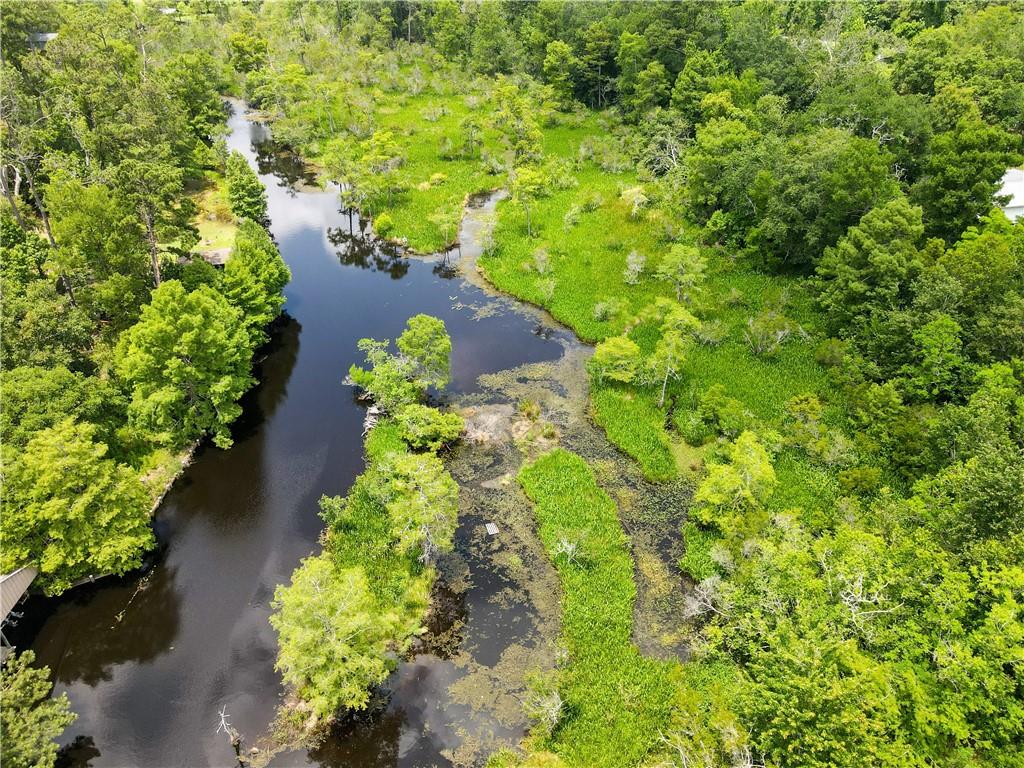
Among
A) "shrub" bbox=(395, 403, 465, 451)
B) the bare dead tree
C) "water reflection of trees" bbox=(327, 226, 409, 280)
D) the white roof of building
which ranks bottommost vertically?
"water reflection of trees" bbox=(327, 226, 409, 280)

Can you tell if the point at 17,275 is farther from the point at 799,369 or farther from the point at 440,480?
the point at 799,369

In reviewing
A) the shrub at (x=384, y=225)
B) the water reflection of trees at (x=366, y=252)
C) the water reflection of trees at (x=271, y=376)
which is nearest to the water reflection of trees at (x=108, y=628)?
the water reflection of trees at (x=271, y=376)

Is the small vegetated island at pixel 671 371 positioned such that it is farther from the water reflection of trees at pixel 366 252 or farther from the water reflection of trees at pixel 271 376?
the water reflection of trees at pixel 366 252

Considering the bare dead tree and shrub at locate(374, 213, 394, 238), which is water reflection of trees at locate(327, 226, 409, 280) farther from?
the bare dead tree

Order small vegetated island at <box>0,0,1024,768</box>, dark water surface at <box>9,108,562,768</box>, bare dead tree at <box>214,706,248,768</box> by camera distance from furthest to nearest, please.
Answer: dark water surface at <box>9,108,562,768</box> → bare dead tree at <box>214,706,248,768</box> → small vegetated island at <box>0,0,1024,768</box>

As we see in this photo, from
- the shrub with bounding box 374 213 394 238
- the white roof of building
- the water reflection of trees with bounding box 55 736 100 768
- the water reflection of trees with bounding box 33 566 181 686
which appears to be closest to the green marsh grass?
the water reflection of trees with bounding box 55 736 100 768

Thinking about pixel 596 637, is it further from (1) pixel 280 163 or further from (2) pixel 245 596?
(1) pixel 280 163

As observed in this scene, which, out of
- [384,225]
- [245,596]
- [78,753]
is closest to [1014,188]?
[384,225]
